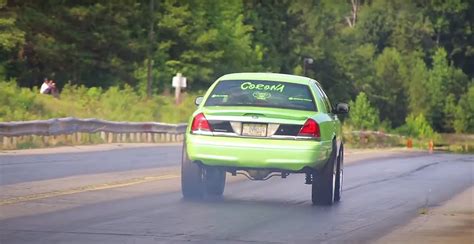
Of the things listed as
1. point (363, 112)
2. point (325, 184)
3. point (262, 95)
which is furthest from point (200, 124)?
point (363, 112)

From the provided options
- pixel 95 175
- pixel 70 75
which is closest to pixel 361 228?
pixel 95 175

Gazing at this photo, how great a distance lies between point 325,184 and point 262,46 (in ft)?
275

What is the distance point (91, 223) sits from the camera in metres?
13.2

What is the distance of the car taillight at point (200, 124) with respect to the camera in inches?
640

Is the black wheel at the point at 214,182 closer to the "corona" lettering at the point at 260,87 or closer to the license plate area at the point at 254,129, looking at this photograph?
the "corona" lettering at the point at 260,87

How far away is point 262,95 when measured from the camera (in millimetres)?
17188

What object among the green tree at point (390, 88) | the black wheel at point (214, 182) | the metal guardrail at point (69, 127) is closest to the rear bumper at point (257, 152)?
the black wheel at point (214, 182)

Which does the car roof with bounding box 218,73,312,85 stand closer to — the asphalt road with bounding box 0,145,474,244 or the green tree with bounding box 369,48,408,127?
the asphalt road with bounding box 0,145,474,244

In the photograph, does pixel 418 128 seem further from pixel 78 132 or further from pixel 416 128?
pixel 78 132

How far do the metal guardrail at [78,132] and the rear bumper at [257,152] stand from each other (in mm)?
13146

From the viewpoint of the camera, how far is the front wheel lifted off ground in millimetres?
16875

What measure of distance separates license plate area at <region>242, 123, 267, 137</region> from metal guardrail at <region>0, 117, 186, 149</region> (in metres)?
13.3

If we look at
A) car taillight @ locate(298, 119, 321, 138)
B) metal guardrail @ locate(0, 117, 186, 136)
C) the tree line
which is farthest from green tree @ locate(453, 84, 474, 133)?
car taillight @ locate(298, 119, 321, 138)

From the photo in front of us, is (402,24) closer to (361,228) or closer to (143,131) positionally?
(143,131)
